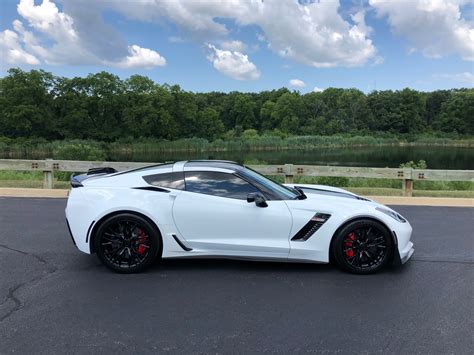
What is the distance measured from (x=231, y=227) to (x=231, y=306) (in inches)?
44.1

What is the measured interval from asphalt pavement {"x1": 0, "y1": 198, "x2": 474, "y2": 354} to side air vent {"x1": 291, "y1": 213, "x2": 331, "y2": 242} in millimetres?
417

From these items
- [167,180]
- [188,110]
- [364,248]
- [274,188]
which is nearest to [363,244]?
[364,248]

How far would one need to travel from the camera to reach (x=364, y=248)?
4938 mm

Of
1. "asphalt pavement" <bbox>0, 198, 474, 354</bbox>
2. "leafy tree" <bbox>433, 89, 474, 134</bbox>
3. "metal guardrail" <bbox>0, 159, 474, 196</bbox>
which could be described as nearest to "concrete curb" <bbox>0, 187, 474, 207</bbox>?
"metal guardrail" <bbox>0, 159, 474, 196</bbox>

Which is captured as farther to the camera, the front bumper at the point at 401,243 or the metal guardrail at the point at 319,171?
the metal guardrail at the point at 319,171

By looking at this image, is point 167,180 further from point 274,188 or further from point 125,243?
point 274,188

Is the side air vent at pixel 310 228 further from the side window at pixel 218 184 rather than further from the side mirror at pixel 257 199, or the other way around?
the side window at pixel 218 184

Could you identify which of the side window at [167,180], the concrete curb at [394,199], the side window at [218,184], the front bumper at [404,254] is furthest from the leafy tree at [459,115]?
the side window at [167,180]

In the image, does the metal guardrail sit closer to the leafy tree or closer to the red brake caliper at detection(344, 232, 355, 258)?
the red brake caliper at detection(344, 232, 355, 258)

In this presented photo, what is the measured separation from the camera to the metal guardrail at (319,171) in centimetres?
1171

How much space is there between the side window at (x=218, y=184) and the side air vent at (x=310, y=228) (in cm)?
72

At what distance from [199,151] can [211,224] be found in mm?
61692

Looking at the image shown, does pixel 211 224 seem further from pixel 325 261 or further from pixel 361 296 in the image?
pixel 361 296

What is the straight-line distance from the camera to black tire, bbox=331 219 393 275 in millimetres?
4921
